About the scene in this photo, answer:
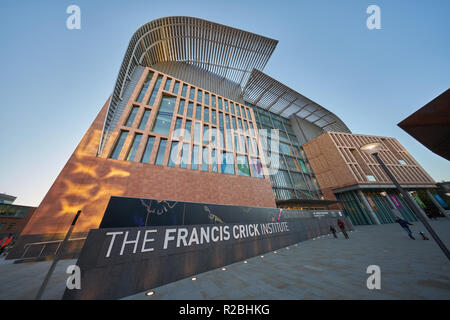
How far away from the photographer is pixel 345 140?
30625 mm

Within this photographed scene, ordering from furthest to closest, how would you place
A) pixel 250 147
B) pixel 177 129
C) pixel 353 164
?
1. pixel 353 164
2. pixel 250 147
3. pixel 177 129

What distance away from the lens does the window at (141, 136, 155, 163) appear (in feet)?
46.1

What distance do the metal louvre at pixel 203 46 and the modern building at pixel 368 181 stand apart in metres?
24.2

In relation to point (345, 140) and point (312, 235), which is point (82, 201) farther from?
point (345, 140)

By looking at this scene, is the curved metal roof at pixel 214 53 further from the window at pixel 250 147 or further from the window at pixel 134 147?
the window at pixel 250 147

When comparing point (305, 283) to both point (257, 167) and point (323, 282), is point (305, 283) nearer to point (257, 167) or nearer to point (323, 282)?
point (323, 282)

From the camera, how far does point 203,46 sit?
2928 centimetres

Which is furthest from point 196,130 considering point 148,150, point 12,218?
point 12,218

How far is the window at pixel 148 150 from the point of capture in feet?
46.1

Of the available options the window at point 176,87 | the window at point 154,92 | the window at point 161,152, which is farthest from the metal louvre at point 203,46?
the window at point 161,152

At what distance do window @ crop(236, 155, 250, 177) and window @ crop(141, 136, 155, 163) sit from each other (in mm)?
10797

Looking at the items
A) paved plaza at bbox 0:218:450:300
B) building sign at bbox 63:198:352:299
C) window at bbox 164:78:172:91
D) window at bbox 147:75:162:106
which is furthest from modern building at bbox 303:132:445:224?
window at bbox 147:75:162:106

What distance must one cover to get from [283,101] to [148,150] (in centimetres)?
3848

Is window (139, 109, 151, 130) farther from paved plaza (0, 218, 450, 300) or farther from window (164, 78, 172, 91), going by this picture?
paved plaza (0, 218, 450, 300)
